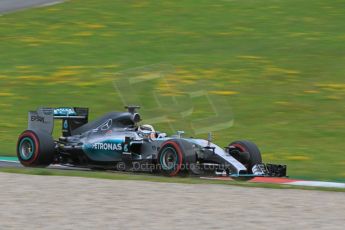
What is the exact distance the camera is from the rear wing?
47.6 ft

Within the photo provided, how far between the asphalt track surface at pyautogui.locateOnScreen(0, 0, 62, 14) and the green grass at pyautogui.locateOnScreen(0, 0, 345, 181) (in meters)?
1.11

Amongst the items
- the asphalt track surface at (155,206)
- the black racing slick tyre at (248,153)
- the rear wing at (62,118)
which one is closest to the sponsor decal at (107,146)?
the rear wing at (62,118)

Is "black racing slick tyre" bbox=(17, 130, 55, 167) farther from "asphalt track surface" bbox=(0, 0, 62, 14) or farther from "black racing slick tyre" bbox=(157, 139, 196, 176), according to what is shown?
"asphalt track surface" bbox=(0, 0, 62, 14)

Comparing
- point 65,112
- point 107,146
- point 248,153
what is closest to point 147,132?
point 107,146

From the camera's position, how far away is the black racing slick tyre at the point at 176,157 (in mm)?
12555

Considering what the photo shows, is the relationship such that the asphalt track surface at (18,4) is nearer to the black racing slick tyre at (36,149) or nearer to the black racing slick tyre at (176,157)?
the black racing slick tyre at (36,149)

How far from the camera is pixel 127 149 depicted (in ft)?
44.3

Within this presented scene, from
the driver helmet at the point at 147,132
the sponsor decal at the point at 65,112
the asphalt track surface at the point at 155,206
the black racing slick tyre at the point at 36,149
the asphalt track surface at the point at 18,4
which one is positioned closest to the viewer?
the asphalt track surface at the point at 155,206

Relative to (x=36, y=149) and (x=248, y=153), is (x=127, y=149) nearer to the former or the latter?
(x=36, y=149)

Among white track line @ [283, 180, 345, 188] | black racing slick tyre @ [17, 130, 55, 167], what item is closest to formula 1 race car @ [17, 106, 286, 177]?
black racing slick tyre @ [17, 130, 55, 167]

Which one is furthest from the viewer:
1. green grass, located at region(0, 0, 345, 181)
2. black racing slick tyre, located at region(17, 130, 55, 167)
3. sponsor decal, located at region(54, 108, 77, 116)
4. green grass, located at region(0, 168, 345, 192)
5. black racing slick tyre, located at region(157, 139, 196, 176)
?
green grass, located at region(0, 0, 345, 181)

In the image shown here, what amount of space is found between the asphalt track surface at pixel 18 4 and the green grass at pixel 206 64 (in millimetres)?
1112

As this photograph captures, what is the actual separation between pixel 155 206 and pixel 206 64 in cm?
1499

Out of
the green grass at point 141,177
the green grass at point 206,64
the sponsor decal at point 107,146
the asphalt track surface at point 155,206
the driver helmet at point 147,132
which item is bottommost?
the asphalt track surface at point 155,206
